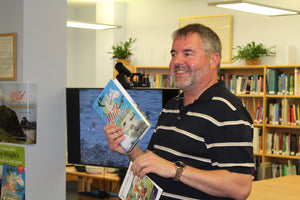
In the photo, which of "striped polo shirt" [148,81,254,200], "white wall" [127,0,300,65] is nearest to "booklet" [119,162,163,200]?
"striped polo shirt" [148,81,254,200]

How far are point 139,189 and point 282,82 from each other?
531 cm

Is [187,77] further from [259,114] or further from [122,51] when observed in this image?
[122,51]

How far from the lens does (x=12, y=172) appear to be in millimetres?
2680

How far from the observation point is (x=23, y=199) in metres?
2.63

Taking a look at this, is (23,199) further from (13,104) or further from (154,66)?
(154,66)

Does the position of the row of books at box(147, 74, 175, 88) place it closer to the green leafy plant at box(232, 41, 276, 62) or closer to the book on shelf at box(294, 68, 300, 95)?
the green leafy plant at box(232, 41, 276, 62)

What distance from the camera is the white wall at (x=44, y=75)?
2613mm

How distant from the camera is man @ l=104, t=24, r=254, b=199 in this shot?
1.65m

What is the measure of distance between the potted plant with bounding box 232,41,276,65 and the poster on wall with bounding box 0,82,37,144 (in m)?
5.04

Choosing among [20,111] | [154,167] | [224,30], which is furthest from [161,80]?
[154,167]

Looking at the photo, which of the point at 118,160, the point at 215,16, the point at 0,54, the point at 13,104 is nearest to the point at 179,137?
the point at 118,160

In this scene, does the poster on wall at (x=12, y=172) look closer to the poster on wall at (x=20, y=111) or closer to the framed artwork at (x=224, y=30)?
the poster on wall at (x=20, y=111)

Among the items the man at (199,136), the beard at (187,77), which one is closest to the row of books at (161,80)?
the man at (199,136)

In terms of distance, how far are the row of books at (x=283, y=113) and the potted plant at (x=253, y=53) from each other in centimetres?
72
